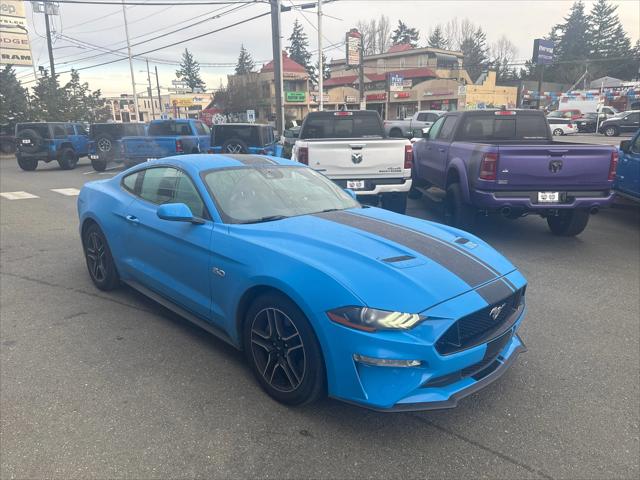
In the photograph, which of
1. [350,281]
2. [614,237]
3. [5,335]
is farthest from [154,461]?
[614,237]

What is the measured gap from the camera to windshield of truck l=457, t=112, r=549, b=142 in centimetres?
808

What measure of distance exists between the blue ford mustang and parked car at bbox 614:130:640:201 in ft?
20.1

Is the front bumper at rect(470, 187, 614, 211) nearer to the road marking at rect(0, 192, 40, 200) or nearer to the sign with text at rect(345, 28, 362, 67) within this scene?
the road marking at rect(0, 192, 40, 200)

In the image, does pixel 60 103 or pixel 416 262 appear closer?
pixel 416 262

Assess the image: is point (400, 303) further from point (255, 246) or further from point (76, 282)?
point (76, 282)

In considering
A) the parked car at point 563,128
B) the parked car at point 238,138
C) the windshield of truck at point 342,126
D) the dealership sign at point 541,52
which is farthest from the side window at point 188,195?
the dealership sign at point 541,52

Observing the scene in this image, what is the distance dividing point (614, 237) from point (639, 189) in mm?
975

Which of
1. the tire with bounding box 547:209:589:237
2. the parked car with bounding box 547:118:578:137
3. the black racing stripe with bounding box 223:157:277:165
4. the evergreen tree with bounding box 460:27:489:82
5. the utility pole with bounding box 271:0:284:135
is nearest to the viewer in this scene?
Answer: the black racing stripe with bounding box 223:157:277:165

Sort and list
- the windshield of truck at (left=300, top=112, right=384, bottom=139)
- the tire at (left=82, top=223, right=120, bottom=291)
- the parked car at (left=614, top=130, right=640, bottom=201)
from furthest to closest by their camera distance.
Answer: the windshield of truck at (left=300, top=112, right=384, bottom=139) < the parked car at (left=614, top=130, right=640, bottom=201) < the tire at (left=82, top=223, right=120, bottom=291)

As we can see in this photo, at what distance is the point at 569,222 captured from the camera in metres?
7.43

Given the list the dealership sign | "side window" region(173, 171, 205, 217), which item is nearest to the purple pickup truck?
"side window" region(173, 171, 205, 217)

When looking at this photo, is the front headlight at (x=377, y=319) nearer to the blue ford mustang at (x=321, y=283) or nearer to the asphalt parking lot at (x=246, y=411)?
the blue ford mustang at (x=321, y=283)

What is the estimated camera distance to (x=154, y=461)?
2.54 meters

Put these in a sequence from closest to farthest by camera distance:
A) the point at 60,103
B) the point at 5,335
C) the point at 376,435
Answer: the point at 376,435
the point at 5,335
the point at 60,103
